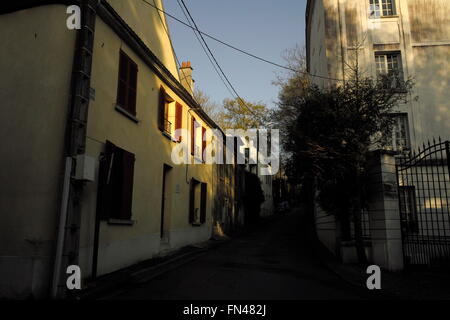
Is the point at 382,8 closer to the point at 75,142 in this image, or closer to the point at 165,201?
the point at 165,201

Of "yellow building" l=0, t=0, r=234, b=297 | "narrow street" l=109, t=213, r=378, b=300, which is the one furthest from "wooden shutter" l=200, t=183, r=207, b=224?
"yellow building" l=0, t=0, r=234, b=297

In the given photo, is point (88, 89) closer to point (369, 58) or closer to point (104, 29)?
point (104, 29)

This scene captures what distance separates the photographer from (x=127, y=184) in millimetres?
8930

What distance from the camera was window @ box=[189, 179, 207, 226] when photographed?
14.8m

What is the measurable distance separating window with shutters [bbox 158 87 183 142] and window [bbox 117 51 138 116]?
6.00ft

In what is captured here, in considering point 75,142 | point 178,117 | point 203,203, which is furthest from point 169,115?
point 75,142

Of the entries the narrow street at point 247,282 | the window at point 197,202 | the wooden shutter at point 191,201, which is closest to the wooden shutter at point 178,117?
the wooden shutter at point 191,201

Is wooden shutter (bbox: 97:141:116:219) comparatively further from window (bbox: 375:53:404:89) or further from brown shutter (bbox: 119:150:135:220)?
window (bbox: 375:53:404:89)

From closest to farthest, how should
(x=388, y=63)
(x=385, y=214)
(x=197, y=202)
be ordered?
(x=385, y=214) → (x=388, y=63) → (x=197, y=202)

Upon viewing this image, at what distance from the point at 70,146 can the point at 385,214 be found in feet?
25.1

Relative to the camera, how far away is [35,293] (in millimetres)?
6043

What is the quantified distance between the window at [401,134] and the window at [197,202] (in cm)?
833

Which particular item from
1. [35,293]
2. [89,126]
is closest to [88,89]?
[89,126]
